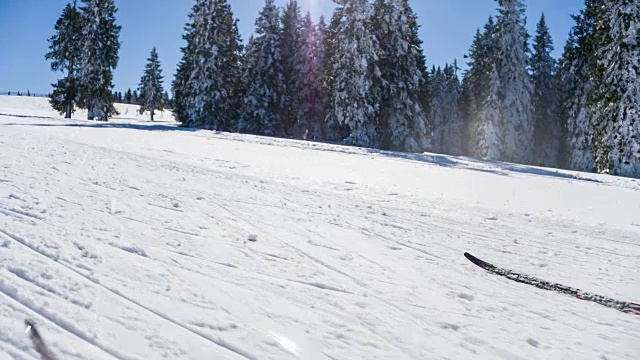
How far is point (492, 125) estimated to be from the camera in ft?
98.5

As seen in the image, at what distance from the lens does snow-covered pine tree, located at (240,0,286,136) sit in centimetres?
3148

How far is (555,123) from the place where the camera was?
3566 centimetres

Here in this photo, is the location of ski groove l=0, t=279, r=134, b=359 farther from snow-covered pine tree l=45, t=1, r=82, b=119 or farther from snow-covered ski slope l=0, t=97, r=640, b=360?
snow-covered pine tree l=45, t=1, r=82, b=119

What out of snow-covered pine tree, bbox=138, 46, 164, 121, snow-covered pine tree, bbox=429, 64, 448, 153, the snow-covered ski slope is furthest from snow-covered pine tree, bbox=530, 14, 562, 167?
snow-covered pine tree, bbox=138, 46, 164, 121

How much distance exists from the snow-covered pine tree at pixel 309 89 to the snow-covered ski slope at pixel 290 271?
25.7 metres

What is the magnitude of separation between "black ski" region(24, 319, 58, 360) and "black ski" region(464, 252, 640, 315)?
4007mm

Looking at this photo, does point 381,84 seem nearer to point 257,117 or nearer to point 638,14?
point 257,117

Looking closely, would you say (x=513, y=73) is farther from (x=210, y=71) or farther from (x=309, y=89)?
(x=210, y=71)

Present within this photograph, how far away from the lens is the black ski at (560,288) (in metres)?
3.55

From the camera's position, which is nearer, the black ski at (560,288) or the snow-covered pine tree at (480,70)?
the black ski at (560,288)

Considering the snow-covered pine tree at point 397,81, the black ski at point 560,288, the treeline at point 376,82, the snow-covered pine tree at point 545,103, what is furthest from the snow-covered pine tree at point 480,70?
the black ski at point 560,288

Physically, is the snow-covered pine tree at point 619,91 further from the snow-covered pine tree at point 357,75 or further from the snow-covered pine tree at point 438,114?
the snow-covered pine tree at point 438,114

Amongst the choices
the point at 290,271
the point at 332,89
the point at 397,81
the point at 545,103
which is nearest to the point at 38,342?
the point at 290,271

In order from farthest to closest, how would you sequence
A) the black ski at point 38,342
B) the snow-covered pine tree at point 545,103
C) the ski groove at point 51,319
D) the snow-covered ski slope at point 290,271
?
the snow-covered pine tree at point 545,103 < the snow-covered ski slope at point 290,271 < the ski groove at point 51,319 < the black ski at point 38,342
